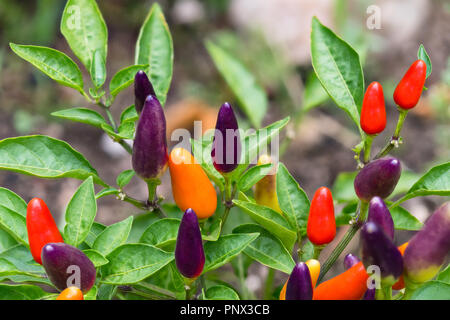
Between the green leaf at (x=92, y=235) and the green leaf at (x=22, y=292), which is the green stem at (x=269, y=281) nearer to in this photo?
the green leaf at (x=92, y=235)

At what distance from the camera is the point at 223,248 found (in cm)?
90

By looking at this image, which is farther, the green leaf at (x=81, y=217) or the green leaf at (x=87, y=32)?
the green leaf at (x=87, y=32)

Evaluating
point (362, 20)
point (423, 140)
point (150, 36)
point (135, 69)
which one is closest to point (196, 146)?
point (135, 69)

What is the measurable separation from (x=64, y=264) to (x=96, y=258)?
0.08 m

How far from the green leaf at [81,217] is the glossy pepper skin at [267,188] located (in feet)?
1.06

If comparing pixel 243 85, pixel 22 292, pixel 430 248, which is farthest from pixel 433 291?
pixel 243 85

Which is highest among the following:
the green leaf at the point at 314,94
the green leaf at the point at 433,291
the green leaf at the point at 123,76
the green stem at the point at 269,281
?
the green leaf at the point at 123,76

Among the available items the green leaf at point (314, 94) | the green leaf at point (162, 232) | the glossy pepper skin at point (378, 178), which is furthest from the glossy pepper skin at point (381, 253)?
the green leaf at point (314, 94)

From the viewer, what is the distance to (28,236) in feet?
2.76

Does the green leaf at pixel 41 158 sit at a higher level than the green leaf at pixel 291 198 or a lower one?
higher

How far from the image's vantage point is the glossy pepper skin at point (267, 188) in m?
1.03

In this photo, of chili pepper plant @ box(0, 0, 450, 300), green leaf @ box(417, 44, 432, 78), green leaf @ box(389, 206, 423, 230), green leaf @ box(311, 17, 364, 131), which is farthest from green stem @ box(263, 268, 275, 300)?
green leaf @ box(417, 44, 432, 78)

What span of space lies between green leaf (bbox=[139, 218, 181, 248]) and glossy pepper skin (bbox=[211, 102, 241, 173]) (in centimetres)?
12
